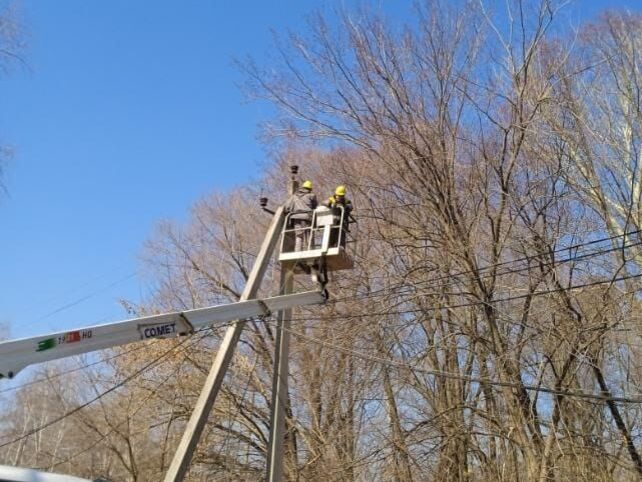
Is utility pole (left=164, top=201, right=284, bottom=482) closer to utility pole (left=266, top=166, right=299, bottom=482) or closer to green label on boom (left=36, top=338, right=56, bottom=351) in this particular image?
utility pole (left=266, top=166, right=299, bottom=482)

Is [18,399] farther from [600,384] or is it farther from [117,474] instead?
[600,384]

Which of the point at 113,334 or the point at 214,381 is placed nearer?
the point at 113,334

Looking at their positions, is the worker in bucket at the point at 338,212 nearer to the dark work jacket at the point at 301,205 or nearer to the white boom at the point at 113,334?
the dark work jacket at the point at 301,205

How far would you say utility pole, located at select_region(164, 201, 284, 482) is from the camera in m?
8.75

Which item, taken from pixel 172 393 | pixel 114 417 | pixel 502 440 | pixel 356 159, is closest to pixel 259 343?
pixel 172 393

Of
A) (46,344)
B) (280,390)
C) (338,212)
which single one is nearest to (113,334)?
(46,344)

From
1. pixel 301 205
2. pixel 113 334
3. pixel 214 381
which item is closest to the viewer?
pixel 113 334

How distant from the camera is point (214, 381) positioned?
9.51 m

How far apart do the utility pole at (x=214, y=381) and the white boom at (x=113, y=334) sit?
17.4 inches

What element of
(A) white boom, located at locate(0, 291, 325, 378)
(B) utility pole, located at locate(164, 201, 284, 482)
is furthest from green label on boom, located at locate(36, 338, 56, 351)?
(B) utility pole, located at locate(164, 201, 284, 482)

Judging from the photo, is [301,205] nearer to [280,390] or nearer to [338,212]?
[338,212]

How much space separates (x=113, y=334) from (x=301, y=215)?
13.7ft

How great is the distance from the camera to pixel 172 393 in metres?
18.1

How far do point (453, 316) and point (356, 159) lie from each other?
405 centimetres
